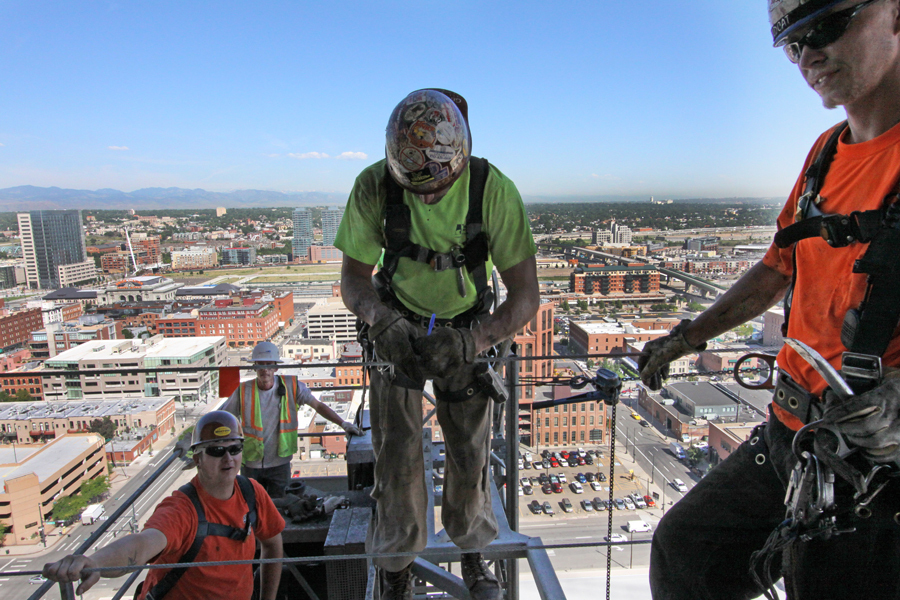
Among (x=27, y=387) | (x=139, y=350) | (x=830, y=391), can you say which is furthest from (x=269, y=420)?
(x=27, y=387)

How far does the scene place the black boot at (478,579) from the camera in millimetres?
2197

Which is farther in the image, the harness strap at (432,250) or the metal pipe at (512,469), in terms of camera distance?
the metal pipe at (512,469)

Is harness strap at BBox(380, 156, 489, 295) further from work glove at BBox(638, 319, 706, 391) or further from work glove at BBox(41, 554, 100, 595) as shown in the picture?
work glove at BBox(41, 554, 100, 595)

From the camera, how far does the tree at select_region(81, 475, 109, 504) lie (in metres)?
6.32

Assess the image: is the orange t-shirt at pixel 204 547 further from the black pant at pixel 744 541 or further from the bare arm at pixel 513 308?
the black pant at pixel 744 541

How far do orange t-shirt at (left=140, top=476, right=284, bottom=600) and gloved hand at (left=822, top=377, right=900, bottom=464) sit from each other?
→ 228 cm

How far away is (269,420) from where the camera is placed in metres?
3.82

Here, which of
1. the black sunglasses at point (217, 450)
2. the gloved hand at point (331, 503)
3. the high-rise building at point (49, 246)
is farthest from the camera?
the high-rise building at point (49, 246)

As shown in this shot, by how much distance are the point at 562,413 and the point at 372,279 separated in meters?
12.1

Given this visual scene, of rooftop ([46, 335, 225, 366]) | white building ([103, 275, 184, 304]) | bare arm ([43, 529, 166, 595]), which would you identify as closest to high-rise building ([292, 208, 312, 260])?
white building ([103, 275, 184, 304])

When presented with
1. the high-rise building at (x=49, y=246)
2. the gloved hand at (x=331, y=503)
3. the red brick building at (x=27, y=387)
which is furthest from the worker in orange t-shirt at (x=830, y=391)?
the high-rise building at (x=49, y=246)

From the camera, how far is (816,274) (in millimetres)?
1257

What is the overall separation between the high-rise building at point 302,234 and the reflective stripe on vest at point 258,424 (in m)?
29.0

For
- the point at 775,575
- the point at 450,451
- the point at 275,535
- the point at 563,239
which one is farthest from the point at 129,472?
the point at 563,239
